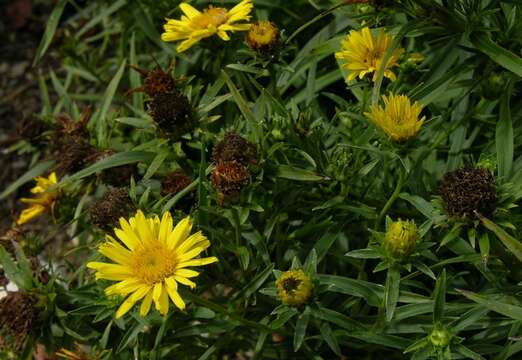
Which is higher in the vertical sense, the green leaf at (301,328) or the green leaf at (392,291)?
the green leaf at (392,291)

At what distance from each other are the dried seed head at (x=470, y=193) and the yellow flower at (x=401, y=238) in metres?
0.09

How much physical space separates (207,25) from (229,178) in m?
0.54

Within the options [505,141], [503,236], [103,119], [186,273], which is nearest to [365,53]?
[505,141]

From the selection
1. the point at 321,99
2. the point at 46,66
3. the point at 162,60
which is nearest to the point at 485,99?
the point at 321,99

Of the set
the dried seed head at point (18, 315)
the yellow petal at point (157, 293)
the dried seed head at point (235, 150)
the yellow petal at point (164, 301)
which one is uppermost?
the dried seed head at point (235, 150)

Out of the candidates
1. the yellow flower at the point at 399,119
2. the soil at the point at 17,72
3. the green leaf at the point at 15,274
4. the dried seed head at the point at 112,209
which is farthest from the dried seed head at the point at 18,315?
the soil at the point at 17,72

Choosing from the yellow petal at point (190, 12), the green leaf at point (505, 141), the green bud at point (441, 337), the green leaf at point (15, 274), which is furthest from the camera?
the yellow petal at point (190, 12)

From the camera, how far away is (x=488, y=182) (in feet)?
4.93

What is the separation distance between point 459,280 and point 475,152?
381 mm

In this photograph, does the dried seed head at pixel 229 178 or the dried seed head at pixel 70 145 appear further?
the dried seed head at pixel 70 145

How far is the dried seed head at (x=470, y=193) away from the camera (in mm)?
1479

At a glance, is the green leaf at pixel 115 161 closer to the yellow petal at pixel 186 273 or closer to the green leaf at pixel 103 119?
the green leaf at pixel 103 119

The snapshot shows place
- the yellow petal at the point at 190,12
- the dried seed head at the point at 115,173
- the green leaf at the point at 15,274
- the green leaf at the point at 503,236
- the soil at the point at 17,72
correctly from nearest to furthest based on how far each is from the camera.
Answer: the green leaf at the point at 503,236 → the green leaf at the point at 15,274 → the yellow petal at the point at 190,12 → the dried seed head at the point at 115,173 → the soil at the point at 17,72

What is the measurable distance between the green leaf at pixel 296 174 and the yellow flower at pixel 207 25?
39 cm
